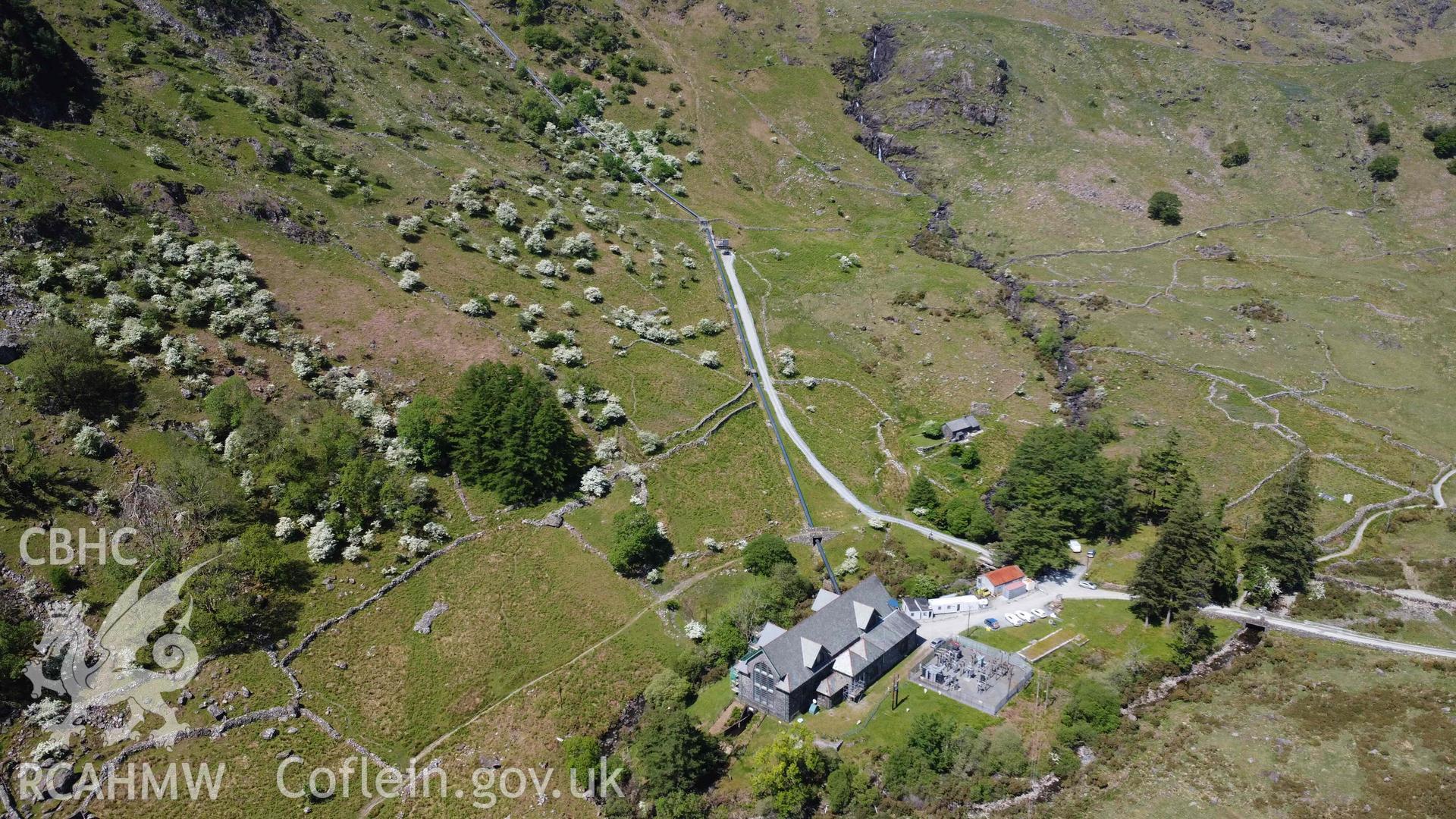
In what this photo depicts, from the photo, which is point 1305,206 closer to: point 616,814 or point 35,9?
point 616,814

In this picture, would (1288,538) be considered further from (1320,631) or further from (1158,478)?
(1158,478)

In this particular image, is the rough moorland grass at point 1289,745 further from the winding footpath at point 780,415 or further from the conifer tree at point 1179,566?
the winding footpath at point 780,415

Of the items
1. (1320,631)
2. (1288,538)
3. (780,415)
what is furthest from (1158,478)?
(780,415)

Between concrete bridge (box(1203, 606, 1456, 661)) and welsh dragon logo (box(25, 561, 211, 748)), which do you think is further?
concrete bridge (box(1203, 606, 1456, 661))

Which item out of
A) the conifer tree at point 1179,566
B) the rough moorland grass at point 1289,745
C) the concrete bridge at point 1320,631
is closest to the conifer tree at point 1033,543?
the conifer tree at point 1179,566

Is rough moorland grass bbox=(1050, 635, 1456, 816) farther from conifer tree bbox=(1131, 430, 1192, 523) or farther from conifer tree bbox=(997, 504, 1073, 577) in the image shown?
conifer tree bbox=(1131, 430, 1192, 523)

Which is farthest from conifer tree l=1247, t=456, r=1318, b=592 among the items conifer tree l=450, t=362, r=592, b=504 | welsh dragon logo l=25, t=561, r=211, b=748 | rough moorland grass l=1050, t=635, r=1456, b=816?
welsh dragon logo l=25, t=561, r=211, b=748
